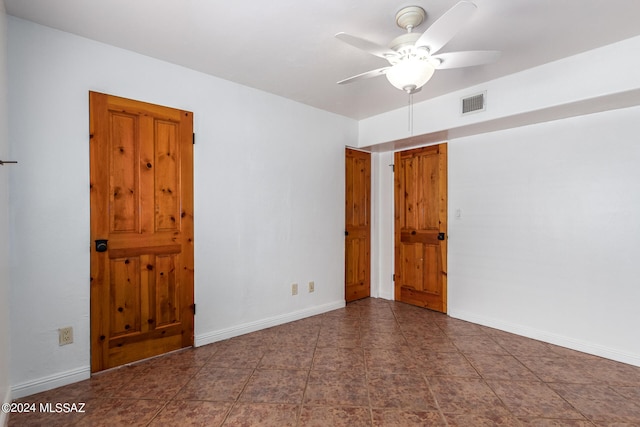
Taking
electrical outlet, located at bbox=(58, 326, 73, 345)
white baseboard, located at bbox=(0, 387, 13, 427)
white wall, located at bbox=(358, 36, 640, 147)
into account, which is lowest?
white baseboard, located at bbox=(0, 387, 13, 427)

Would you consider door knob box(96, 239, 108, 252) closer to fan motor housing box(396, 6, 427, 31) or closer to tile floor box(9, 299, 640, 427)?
tile floor box(9, 299, 640, 427)

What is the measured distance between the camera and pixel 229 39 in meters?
2.35

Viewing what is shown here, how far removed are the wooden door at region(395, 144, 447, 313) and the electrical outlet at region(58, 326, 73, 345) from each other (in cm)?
368

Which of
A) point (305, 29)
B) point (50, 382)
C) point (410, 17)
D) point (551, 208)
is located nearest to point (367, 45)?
point (410, 17)

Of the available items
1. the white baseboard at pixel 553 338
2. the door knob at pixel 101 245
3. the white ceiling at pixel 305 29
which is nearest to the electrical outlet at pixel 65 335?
the door knob at pixel 101 245

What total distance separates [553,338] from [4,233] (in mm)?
4484

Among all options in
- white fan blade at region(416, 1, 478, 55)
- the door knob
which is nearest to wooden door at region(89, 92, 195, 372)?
the door knob

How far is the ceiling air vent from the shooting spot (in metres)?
3.14

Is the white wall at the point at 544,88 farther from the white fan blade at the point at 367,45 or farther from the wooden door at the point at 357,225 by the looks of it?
the white fan blade at the point at 367,45

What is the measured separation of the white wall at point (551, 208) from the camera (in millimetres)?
2646

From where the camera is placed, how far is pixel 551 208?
10.2 ft

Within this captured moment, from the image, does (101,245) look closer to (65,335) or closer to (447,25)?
(65,335)

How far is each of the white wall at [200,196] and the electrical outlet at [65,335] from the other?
34 millimetres

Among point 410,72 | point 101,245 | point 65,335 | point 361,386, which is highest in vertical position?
point 410,72
